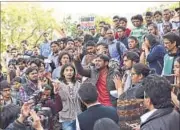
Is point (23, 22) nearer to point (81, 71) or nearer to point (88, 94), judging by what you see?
point (81, 71)

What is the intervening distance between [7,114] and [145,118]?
6.42 feet

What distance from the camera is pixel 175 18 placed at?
9.56 m

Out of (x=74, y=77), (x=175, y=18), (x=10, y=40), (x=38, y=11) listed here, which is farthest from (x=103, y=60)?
(x=38, y=11)

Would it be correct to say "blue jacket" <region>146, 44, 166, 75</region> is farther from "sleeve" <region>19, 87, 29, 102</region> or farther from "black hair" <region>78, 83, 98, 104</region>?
"black hair" <region>78, 83, 98, 104</region>

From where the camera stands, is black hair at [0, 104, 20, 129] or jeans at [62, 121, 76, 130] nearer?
black hair at [0, 104, 20, 129]

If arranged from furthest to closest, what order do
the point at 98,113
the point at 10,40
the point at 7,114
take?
the point at 10,40, the point at 7,114, the point at 98,113

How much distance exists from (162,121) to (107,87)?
2.84 m

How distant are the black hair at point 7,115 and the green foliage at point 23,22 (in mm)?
23143

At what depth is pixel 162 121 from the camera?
3730 millimetres

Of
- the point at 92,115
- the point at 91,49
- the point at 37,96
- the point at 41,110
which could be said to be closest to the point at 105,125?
the point at 92,115

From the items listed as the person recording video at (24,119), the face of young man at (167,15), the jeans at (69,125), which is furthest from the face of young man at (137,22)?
the person recording video at (24,119)

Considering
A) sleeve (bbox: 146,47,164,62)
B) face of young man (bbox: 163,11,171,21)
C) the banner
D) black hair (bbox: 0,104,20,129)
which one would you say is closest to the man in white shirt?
black hair (bbox: 0,104,20,129)

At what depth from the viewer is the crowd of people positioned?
3857 millimetres

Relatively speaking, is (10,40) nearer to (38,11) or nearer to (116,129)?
(38,11)
